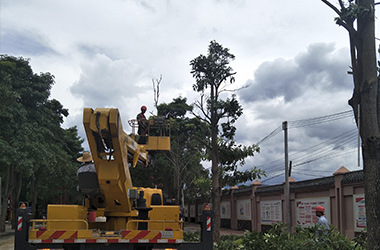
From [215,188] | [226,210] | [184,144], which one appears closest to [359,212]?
[215,188]

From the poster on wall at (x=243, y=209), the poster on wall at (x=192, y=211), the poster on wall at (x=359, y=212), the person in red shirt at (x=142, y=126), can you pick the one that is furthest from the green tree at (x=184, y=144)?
the person in red shirt at (x=142, y=126)

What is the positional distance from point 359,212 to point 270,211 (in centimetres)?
880

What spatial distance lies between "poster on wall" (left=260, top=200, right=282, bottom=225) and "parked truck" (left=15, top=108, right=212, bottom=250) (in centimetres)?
1518

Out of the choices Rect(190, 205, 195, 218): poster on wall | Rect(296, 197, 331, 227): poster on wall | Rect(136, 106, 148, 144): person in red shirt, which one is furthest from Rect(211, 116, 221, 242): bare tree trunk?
Rect(190, 205, 195, 218): poster on wall

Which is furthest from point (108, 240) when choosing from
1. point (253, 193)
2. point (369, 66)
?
point (253, 193)

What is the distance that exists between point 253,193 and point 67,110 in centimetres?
2286

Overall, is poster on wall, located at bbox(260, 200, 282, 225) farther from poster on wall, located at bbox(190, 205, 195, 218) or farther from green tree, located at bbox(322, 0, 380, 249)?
poster on wall, located at bbox(190, 205, 195, 218)

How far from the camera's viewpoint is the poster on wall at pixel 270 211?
75.7ft

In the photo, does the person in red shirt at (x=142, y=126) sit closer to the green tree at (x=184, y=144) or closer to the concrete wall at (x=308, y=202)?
the concrete wall at (x=308, y=202)

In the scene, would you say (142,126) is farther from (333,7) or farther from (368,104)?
(368,104)

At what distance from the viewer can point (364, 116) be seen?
6.57 meters

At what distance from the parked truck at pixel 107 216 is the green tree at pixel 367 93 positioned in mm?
3182

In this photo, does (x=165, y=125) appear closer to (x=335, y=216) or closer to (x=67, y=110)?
(x=335, y=216)

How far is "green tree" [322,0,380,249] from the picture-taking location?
6.35m
